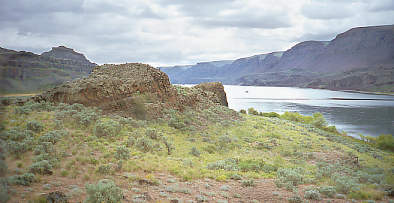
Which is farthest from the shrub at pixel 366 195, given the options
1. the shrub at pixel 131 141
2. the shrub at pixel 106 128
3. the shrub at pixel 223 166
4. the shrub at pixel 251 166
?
the shrub at pixel 106 128

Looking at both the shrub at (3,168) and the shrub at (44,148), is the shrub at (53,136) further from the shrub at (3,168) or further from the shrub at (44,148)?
the shrub at (3,168)

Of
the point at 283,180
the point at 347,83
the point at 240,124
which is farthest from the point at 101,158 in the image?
the point at 347,83

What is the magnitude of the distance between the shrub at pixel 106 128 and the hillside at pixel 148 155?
5 cm

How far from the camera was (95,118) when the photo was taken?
505 inches

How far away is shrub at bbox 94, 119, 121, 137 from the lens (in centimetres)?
1142

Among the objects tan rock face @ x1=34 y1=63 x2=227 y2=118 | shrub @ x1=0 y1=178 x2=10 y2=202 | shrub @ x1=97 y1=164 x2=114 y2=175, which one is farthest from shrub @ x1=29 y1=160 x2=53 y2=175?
tan rock face @ x1=34 y1=63 x2=227 y2=118

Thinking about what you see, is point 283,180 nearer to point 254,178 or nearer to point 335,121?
point 254,178

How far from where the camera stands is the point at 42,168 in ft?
21.4

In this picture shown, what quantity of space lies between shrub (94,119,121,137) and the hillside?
0.05m

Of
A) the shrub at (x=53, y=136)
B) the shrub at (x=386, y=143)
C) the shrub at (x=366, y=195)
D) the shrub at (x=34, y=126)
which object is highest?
the shrub at (x=34, y=126)

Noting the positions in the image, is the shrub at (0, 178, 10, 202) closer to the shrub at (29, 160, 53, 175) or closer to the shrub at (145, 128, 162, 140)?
the shrub at (29, 160, 53, 175)

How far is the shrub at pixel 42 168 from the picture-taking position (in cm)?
639

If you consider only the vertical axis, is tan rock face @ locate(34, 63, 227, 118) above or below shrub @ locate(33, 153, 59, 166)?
above

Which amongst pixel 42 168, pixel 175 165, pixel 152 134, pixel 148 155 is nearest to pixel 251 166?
pixel 175 165
